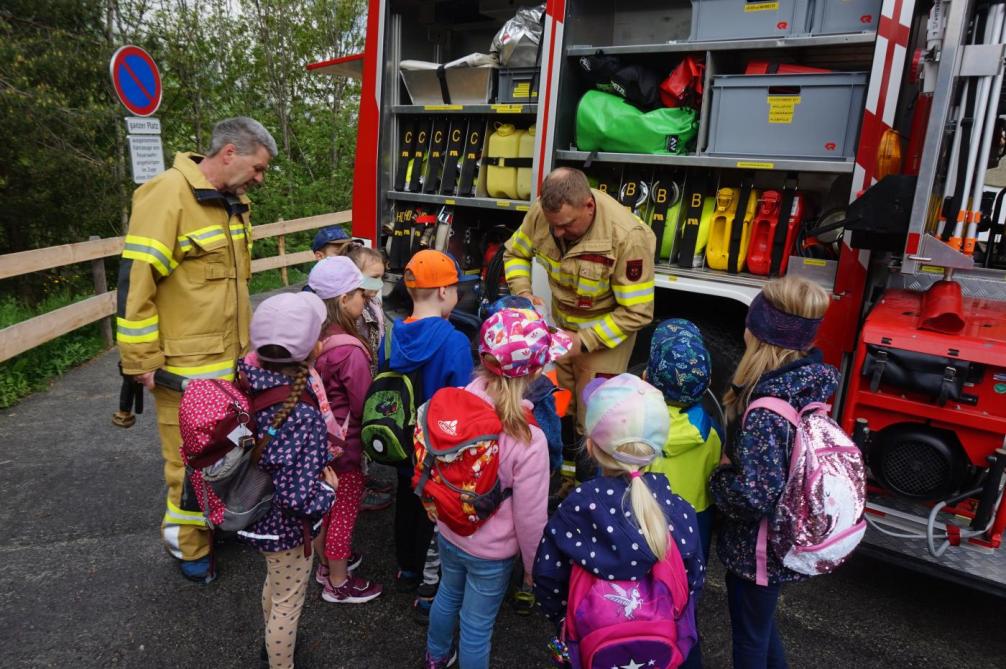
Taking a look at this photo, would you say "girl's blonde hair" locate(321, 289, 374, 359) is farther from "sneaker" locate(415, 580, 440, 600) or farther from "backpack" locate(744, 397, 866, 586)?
"backpack" locate(744, 397, 866, 586)

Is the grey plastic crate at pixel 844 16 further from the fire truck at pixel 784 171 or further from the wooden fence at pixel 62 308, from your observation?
the wooden fence at pixel 62 308

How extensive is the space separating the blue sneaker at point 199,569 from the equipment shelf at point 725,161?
288cm

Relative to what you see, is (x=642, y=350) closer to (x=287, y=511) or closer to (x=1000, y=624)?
(x=1000, y=624)

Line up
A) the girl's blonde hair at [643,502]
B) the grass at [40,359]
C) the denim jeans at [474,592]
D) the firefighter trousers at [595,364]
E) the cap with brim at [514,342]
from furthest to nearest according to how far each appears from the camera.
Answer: the grass at [40,359], the firefighter trousers at [595,364], the denim jeans at [474,592], the cap with brim at [514,342], the girl's blonde hair at [643,502]

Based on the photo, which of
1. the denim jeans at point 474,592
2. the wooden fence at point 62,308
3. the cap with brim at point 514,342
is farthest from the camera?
the wooden fence at point 62,308

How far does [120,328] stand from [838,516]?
2.60m

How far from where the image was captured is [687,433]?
203 centimetres

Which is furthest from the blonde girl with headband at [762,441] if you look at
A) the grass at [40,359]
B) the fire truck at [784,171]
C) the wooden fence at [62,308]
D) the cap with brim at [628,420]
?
the grass at [40,359]

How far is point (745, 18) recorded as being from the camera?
11.3 ft

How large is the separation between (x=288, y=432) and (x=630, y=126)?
273 cm

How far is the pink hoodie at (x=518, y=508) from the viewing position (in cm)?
196

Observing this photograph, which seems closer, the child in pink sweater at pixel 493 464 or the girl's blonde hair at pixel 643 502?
the girl's blonde hair at pixel 643 502

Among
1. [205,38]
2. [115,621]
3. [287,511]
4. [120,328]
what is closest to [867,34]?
[287,511]

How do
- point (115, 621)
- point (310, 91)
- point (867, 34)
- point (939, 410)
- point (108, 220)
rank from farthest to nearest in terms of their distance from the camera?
point (310, 91) < point (108, 220) < point (867, 34) < point (115, 621) < point (939, 410)
